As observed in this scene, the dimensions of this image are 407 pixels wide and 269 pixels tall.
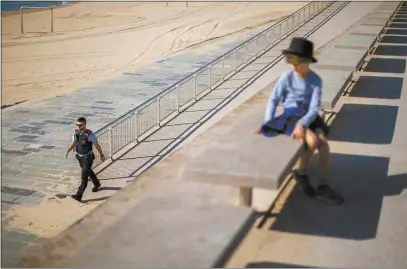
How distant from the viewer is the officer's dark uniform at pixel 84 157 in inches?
398

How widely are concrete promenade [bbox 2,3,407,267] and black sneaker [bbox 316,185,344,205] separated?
Answer: 0.15 meters

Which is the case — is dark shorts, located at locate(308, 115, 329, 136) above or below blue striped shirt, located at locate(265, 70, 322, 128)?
below

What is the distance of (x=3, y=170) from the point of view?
11555mm

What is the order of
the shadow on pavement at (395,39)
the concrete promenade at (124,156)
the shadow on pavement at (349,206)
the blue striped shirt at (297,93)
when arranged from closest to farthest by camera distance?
the shadow on pavement at (349,206) → the blue striped shirt at (297,93) → the concrete promenade at (124,156) → the shadow on pavement at (395,39)

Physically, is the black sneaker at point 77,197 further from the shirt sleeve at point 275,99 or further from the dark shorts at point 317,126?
the dark shorts at point 317,126

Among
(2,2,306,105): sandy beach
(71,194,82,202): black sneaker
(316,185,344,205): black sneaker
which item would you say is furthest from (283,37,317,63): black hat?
(2,2,306,105): sandy beach

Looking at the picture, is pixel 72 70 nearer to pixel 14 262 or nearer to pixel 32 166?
pixel 32 166

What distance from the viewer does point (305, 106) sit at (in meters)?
5.75

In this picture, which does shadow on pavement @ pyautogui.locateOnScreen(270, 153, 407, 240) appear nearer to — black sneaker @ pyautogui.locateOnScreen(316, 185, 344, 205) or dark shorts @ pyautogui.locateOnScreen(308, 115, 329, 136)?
black sneaker @ pyautogui.locateOnScreen(316, 185, 344, 205)

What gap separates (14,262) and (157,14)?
43924mm

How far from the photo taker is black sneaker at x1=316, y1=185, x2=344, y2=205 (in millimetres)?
5711

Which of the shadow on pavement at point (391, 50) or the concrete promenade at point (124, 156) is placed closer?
the concrete promenade at point (124, 156)

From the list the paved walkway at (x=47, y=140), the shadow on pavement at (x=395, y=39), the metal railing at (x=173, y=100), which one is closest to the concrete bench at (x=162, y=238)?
the paved walkway at (x=47, y=140)

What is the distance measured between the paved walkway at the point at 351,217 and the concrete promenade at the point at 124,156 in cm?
2
